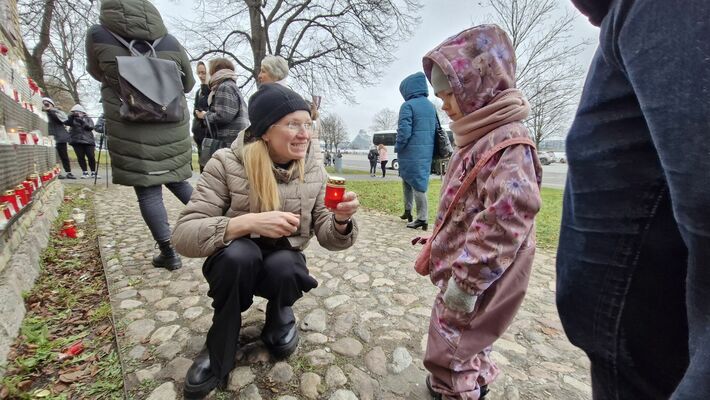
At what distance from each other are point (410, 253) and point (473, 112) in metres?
2.54

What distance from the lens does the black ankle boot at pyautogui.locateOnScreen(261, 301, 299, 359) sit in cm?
179

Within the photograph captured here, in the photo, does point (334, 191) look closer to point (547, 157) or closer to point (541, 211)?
point (541, 211)

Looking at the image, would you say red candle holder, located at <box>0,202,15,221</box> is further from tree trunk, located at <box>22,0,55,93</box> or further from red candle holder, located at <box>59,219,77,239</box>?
tree trunk, located at <box>22,0,55,93</box>

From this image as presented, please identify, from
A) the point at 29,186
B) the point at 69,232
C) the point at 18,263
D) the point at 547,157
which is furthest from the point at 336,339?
the point at 547,157

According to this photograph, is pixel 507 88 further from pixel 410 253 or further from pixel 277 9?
pixel 277 9

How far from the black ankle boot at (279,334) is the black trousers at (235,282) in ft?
0.70

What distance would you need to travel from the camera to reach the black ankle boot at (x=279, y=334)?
179 cm

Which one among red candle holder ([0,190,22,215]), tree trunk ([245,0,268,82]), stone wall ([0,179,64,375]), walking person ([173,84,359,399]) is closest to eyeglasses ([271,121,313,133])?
walking person ([173,84,359,399])

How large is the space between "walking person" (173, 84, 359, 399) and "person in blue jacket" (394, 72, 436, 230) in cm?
262

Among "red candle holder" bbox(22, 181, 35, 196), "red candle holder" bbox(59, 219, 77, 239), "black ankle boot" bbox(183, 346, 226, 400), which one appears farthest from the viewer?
"red candle holder" bbox(59, 219, 77, 239)

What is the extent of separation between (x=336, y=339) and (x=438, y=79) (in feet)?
5.15

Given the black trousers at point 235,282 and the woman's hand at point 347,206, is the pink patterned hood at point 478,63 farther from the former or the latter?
the black trousers at point 235,282

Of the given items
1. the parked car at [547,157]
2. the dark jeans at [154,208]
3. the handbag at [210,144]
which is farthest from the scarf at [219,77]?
the parked car at [547,157]

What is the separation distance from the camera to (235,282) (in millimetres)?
1488
